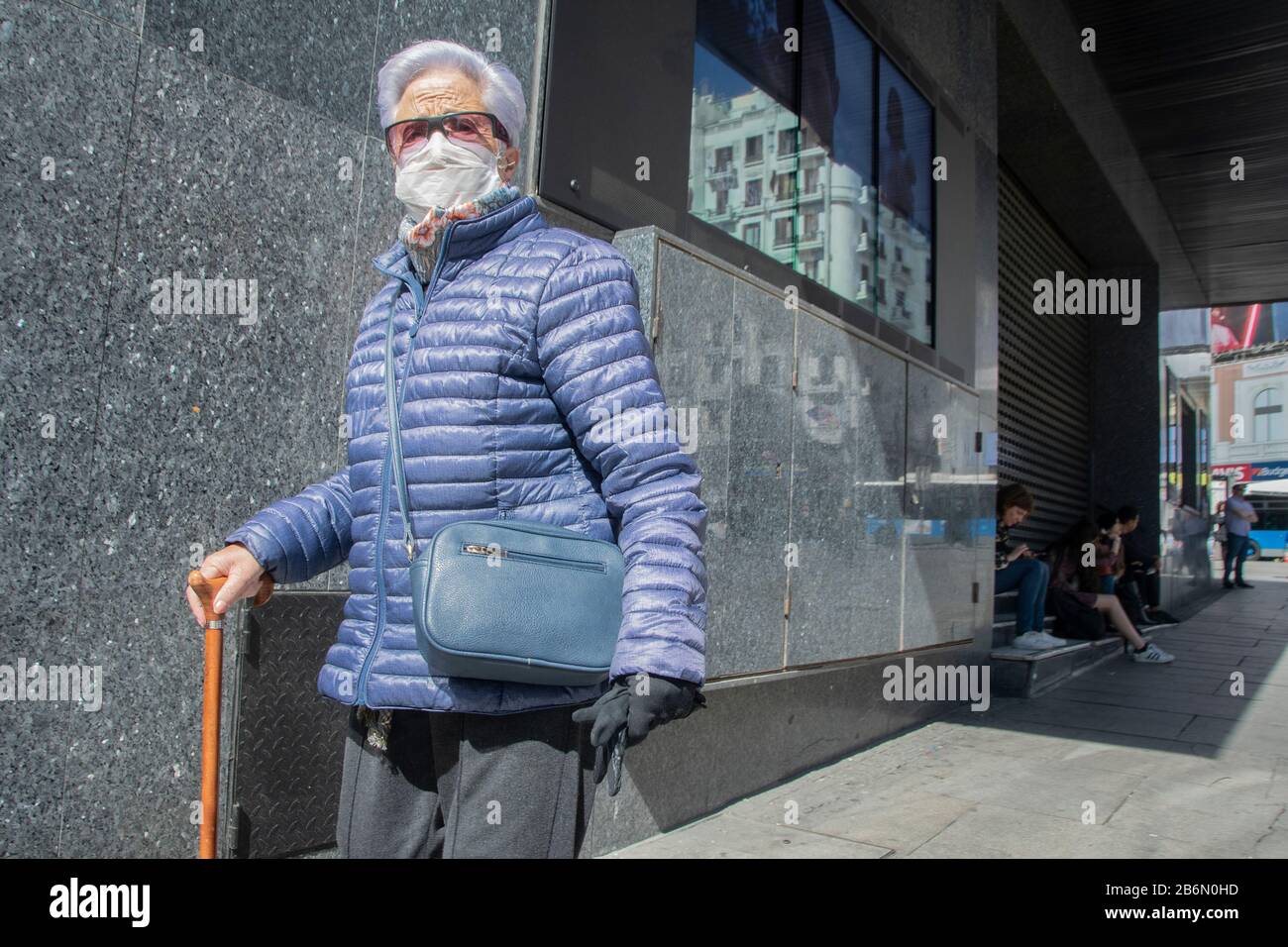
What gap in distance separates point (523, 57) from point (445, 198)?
6.50ft

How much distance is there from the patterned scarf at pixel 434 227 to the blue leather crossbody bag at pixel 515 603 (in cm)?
56

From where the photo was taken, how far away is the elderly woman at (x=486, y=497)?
5.56 ft

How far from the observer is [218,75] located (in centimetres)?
285

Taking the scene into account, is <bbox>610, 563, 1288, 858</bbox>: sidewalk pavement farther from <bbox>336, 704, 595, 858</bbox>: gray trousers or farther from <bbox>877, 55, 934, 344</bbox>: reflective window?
<bbox>877, 55, 934, 344</bbox>: reflective window

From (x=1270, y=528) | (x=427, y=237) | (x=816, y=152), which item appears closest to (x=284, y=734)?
(x=427, y=237)

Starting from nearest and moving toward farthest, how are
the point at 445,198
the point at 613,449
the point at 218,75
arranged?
the point at 613,449
the point at 445,198
the point at 218,75

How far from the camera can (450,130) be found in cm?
198

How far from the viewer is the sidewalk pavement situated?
4039 mm

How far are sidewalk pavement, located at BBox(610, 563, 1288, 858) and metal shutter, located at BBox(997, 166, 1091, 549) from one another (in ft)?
12.8

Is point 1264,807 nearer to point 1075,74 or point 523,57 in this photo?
point 523,57

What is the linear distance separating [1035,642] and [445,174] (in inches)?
305

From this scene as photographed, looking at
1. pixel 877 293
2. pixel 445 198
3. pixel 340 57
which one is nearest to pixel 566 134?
pixel 340 57

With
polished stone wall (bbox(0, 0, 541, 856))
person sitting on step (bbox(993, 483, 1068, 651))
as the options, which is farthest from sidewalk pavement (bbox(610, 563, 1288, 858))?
polished stone wall (bbox(0, 0, 541, 856))

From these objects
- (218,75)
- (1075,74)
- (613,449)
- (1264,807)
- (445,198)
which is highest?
(1075,74)
